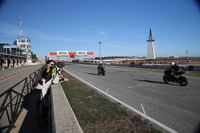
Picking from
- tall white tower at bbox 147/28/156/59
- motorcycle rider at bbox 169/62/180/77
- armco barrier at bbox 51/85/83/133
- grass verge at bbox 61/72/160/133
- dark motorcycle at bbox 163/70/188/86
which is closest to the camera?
armco barrier at bbox 51/85/83/133

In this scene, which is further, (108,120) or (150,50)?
(150,50)

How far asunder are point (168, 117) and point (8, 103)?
4905 millimetres

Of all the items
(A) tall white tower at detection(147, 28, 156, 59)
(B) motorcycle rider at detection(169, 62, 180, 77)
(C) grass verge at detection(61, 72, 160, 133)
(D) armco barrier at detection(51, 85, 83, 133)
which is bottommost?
(C) grass verge at detection(61, 72, 160, 133)

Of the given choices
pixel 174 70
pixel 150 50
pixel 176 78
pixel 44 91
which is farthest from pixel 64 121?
pixel 150 50

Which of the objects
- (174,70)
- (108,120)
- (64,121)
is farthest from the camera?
(174,70)

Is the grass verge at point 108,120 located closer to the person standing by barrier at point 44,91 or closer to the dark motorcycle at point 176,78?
the person standing by barrier at point 44,91

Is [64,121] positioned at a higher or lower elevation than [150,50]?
lower

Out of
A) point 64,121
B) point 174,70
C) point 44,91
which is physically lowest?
point 64,121

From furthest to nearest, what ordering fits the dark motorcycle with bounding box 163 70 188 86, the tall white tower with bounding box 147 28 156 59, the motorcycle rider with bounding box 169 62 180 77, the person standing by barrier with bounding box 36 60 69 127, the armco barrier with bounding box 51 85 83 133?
the tall white tower with bounding box 147 28 156 59
the motorcycle rider with bounding box 169 62 180 77
the dark motorcycle with bounding box 163 70 188 86
the person standing by barrier with bounding box 36 60 69 127
the armco barrier with bounding box 51 85 83 133

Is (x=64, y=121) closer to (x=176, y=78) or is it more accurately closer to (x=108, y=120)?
(x=108, y=120)

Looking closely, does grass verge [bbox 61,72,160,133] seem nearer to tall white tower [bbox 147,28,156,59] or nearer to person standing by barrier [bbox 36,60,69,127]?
person standing by barrier [bbox 36,60,69,127]

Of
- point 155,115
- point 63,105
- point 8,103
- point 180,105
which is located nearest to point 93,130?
point 63,105

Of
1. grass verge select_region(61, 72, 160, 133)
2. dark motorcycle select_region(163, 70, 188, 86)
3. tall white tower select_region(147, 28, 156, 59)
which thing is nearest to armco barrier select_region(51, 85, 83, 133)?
grass verge select_region(61, 72, 160, 133)

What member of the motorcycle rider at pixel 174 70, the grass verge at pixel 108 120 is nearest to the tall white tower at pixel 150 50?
the motorcycle rider at pixel 174 70
